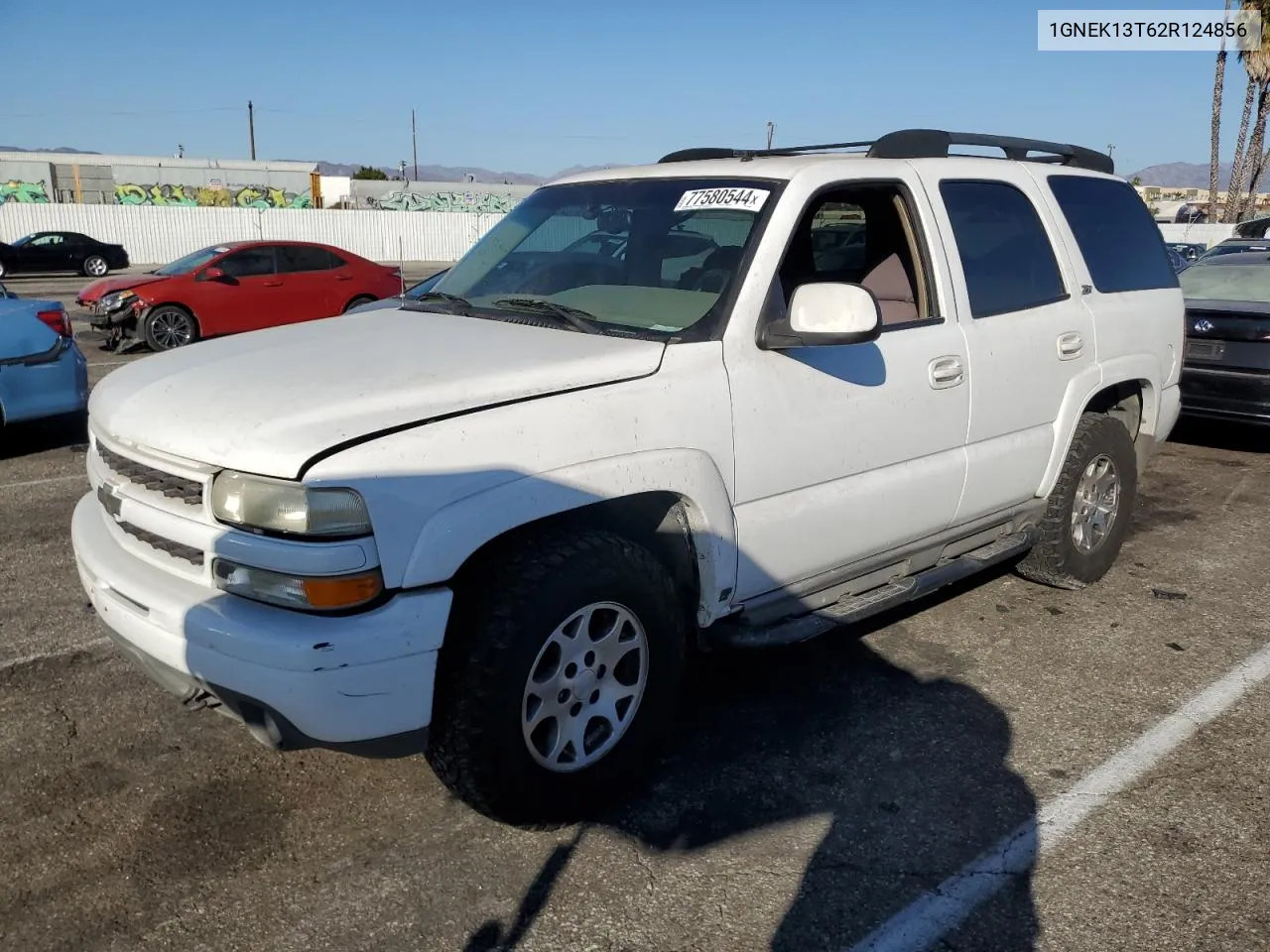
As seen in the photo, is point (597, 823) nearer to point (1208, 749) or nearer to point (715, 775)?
point (715, 775)

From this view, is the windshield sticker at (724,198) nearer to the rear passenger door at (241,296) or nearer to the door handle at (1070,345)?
the door handle at (1070,345)

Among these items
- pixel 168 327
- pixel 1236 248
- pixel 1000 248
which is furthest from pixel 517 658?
pixel 168 327

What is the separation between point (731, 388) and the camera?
10.7 ft

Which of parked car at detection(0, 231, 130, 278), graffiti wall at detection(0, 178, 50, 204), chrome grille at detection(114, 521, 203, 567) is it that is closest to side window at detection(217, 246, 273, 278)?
chrome grille at detection(114, 521, 203, 567)

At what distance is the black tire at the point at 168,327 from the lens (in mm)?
13812

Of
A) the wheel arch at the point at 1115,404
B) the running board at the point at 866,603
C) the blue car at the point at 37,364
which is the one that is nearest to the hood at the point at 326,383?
the running board at the point at 866,603

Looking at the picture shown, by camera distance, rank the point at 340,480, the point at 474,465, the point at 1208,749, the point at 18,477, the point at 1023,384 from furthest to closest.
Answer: the point at 18,477
the point at 1023,384
the point at 1208,749
the point at 474,465
the point at 340,480

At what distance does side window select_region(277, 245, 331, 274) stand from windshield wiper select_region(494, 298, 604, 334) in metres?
12.4

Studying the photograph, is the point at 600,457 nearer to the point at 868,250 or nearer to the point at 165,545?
the point at 165,545

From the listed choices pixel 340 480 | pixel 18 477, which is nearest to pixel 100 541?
pixel 340 480

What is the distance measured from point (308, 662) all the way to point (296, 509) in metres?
0.37

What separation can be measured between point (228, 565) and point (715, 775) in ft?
5.47

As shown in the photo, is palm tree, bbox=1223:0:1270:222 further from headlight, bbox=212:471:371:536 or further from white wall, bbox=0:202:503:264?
headlight, bbox=212:471:371:536

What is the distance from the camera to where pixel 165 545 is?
Answer: 2865 millimetres
